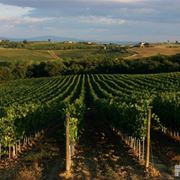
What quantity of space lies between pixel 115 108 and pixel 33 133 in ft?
23.8

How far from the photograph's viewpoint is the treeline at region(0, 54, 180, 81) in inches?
5906

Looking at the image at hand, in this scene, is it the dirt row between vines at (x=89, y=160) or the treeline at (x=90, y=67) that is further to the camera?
the treeline at (x=90, y=67)

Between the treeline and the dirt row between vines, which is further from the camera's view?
the treeline

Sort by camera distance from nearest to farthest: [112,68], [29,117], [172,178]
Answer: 1. [172,178]
2. [29,117]
3. [112,68]

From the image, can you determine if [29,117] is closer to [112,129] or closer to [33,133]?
[33,133]

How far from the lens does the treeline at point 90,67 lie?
150m

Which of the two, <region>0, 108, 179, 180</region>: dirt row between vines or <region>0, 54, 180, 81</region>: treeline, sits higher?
<region>0, 108, 179, 180</region>: dirt row between vines

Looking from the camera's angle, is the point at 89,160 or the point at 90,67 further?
the point at 90,67

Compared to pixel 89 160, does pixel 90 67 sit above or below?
below

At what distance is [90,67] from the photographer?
161m

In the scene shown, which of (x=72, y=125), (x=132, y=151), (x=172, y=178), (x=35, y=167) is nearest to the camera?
(x=172, y=178)

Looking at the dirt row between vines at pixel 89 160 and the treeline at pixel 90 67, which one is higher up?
the dirt row between vines at pixel 89 160

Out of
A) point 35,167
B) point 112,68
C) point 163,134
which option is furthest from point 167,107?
point 112,68

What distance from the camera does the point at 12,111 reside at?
34969mm
